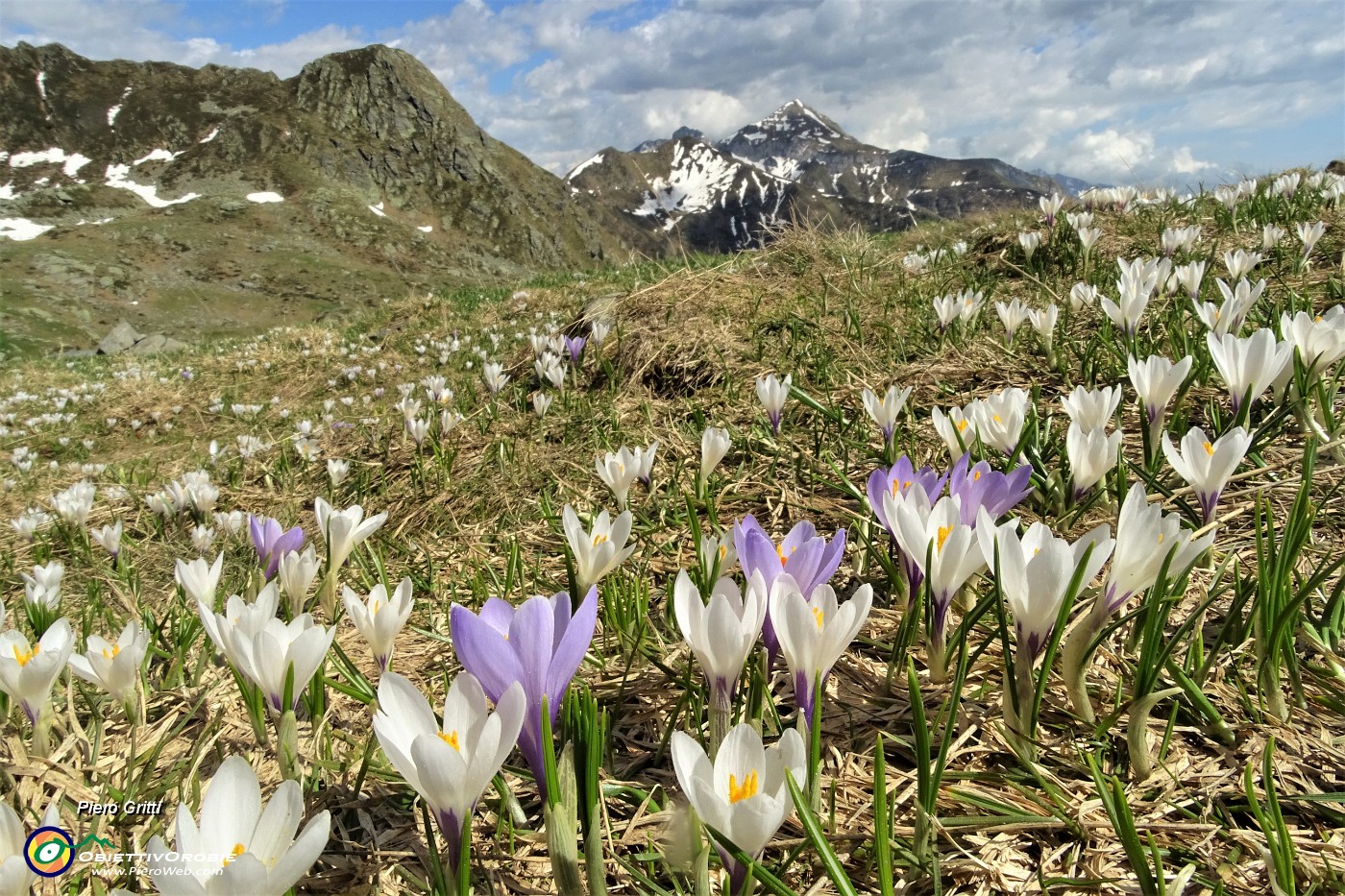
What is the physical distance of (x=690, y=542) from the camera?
7.59 feet

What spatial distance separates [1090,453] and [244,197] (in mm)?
84821

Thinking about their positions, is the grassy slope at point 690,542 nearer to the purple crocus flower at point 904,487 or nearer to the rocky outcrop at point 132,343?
the purple crocus flower at point 904,487

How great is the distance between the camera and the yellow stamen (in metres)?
0.87

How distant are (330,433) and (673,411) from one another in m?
2.34

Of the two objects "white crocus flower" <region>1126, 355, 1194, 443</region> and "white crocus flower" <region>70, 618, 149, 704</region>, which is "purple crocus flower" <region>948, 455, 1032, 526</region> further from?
"white crocus flower" <region>70, 618, 149, 704</region>

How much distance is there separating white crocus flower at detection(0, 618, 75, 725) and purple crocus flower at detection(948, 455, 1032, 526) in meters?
1.65

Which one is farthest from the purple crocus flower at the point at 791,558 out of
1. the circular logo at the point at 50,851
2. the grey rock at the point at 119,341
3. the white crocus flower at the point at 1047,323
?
the grey rock at the point at 119,341

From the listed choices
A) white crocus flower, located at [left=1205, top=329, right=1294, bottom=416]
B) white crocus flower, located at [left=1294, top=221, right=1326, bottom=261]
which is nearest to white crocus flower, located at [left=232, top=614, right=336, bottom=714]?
white crocus flower, located at [left=1205, top=329, right=1294, bottom=416]

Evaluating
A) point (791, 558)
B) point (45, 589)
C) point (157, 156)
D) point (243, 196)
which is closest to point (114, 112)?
point (157, 156)

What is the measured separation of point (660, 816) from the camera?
44.8 inches

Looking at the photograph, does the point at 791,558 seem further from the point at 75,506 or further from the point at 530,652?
the point at 75,506

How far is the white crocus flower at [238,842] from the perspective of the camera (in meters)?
0.69

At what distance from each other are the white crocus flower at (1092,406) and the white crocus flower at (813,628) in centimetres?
110

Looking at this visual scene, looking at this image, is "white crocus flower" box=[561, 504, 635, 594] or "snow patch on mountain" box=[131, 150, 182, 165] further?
"snow patch on mountain" box=[131, 150, 182, 165]
